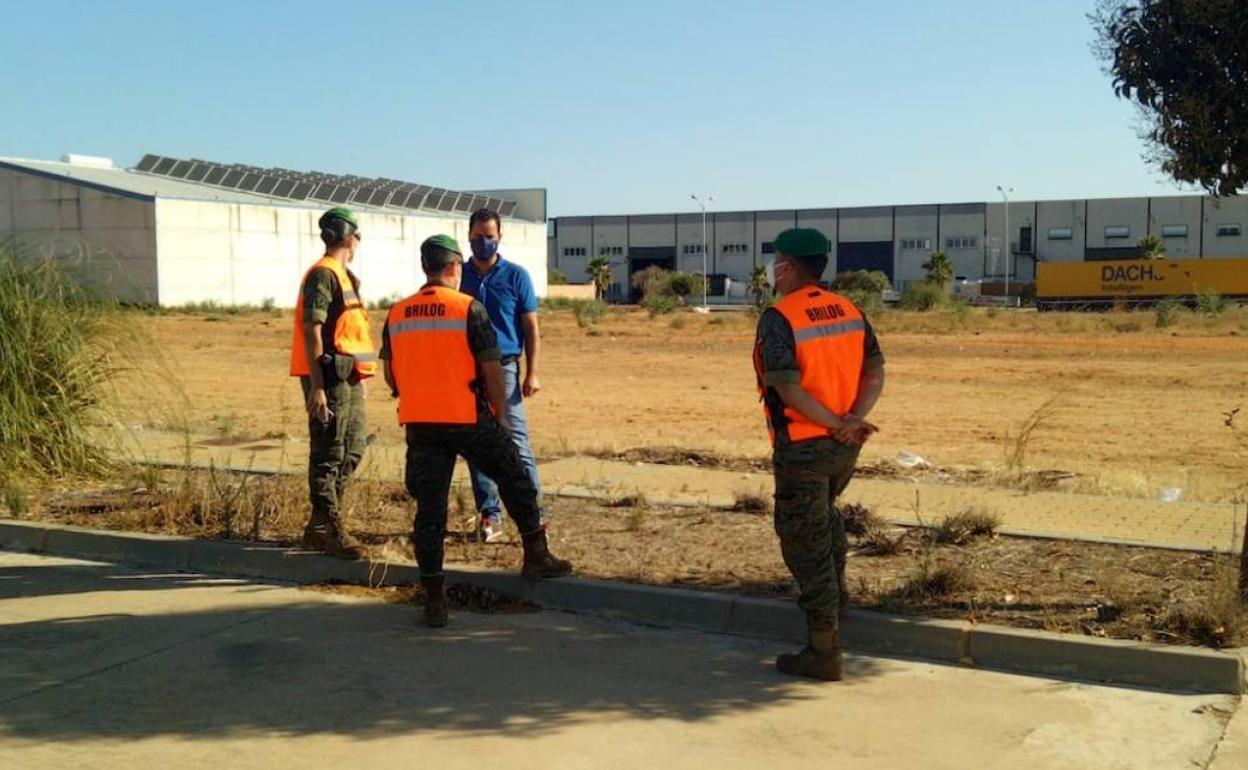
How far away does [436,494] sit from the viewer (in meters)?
6.43

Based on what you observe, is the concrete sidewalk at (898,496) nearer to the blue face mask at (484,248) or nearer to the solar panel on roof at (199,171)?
the blue face mask at (484,248)

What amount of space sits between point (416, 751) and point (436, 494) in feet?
6.31

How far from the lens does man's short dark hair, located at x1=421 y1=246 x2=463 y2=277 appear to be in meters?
6.56

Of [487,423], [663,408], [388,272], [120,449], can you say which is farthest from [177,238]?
[487,423]

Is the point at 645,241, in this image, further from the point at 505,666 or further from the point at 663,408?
the point at 505,666

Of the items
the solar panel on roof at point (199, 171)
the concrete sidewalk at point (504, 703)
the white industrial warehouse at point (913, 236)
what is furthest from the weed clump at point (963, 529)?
the white industrial warehouse at point (913, 236)

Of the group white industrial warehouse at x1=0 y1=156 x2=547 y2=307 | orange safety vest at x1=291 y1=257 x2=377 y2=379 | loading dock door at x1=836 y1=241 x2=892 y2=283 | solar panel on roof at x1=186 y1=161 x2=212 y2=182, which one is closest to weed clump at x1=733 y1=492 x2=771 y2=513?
orange safety vest at x1=291 y1=257 x2=377 y2=379

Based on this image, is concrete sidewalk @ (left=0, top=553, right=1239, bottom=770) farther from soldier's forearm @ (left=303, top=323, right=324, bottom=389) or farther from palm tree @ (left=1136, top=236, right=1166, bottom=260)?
palm tree @ (left=1136, top=236, right=1166, bottom=260)

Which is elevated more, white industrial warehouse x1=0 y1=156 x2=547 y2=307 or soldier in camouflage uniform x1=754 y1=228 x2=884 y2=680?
white industrial warehouse x1=0 y1=156 x2=547 y2=307

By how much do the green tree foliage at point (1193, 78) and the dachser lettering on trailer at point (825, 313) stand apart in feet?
6.84

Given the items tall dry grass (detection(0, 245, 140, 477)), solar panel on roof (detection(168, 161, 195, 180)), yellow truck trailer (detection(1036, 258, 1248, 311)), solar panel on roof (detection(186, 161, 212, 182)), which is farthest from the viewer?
solar panel on roof (detection(168, 161, 195, 180))

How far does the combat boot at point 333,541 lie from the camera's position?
7484 mm

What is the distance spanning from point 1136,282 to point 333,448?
63.4 meters

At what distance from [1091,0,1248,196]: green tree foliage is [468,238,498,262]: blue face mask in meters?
3.71
